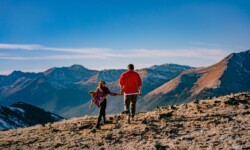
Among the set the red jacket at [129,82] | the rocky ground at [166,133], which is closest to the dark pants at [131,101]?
the red jacket at [129,82]

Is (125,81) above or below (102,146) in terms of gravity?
above

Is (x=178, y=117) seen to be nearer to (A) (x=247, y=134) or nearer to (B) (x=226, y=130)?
(B) (x=226, y=130)

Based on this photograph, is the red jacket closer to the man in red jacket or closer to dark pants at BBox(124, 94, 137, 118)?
the man in red jacket

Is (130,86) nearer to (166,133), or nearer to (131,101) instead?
(131,101)

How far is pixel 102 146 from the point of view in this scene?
48.9ft

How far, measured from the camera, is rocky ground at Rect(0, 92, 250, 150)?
45.6ft

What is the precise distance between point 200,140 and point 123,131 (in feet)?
14.7

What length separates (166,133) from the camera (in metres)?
15.8

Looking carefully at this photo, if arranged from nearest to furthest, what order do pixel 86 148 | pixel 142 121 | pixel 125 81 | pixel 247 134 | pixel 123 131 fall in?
pixel 247 134, pixel 86 148, pixel 123 131, pixel 142 121, pixel 125 81

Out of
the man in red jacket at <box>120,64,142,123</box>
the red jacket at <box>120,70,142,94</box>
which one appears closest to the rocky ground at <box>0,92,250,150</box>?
the man in red jacket at <box>120,64,142,123</box>

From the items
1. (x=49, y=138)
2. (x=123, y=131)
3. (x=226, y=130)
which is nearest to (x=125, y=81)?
(x=123, y=131)

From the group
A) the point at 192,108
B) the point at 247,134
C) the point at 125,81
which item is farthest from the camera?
the point at 192,108

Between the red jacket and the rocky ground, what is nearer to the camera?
the rocky ground

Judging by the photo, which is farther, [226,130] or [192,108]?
[192,108]
